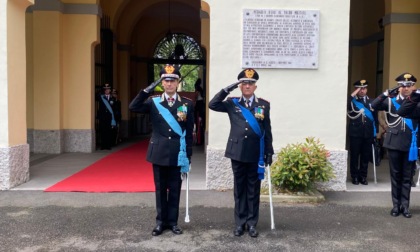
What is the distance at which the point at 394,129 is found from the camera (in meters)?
5.53

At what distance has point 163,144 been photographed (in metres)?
4.60

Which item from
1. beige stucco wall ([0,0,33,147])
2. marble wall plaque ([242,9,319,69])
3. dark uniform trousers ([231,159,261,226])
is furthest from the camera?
marble wall plaque ([242,9,319,69])

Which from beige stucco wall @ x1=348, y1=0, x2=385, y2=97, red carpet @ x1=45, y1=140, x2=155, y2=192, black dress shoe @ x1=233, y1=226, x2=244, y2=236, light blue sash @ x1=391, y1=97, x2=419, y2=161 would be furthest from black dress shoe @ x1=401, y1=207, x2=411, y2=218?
beige stucco wall @ x1=348, y1=0, x2=385, y2=97

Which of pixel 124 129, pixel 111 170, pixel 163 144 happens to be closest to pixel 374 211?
pixel 163 144

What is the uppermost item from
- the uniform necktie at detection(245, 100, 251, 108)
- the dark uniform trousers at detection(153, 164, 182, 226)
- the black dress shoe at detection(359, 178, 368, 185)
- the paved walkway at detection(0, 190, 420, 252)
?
the uniform necktie at detection(245, 100, 251, 108)

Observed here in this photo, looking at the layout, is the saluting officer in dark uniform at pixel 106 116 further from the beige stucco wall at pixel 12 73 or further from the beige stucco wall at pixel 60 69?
the beige stucco wall at pixel 12 73

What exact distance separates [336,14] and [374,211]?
3110 millimetres

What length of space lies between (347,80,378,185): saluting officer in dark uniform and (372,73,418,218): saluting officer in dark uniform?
1622mm

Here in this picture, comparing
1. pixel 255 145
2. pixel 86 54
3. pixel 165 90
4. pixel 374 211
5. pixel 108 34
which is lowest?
pixel 374 211

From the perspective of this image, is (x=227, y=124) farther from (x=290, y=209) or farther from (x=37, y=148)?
(x=37, y=148)

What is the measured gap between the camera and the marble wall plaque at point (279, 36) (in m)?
6.57

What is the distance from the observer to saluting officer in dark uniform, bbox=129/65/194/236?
15.0ft

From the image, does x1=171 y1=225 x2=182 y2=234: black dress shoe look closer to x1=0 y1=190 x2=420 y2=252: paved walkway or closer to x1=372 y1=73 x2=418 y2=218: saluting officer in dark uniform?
x1=0 y1=190 x2=420 y2=252: paved walkway

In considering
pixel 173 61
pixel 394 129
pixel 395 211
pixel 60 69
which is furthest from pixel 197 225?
pixel 173 61
